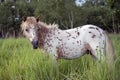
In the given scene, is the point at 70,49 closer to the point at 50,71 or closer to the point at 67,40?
the point at 67,40

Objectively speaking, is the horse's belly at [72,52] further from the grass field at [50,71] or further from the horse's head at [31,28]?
the horse's head at [31,28]

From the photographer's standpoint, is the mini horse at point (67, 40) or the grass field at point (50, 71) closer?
the grass field at point (50, 71)

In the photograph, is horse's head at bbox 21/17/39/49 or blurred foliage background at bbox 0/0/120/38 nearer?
horse's head at bbox 21/17/39/49

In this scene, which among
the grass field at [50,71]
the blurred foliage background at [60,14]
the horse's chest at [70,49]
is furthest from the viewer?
the blurred foliage background at [60,14]

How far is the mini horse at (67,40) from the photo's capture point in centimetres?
516

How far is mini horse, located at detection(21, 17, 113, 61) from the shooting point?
516cm

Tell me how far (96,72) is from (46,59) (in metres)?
1.08

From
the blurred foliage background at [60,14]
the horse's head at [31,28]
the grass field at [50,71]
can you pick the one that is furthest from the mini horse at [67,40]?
the blurred foliage background at [60,14]

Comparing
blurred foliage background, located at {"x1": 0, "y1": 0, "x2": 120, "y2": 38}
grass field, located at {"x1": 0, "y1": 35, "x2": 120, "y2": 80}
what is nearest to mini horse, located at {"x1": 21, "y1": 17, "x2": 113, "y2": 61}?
grass field, located at {"x1": 0, "y1": 35, "x2": 120, "y2": 80}

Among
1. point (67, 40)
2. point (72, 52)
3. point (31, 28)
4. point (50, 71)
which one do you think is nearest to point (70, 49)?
point (72, 52)

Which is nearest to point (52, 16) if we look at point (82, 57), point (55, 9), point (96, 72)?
point (55, 9)

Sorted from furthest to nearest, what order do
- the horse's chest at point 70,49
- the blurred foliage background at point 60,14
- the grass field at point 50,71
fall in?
the blurred foliage background at point 60,14
the horse's chest at point 70,49
the grass field at point 50,71

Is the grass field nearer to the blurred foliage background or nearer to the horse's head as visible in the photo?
the horse's head

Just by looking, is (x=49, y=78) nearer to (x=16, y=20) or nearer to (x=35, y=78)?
(x=35, y=78)
